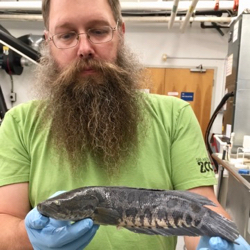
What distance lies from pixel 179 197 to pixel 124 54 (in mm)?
594

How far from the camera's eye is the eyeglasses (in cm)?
91

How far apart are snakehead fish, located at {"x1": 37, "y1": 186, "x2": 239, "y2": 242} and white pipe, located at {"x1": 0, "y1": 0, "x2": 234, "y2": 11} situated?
278 cm

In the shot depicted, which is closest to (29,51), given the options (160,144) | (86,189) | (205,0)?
(160,144)

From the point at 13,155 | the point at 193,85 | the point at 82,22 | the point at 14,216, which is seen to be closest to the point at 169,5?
the point at 193,85

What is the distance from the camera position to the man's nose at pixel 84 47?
0.89m

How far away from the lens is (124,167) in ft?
2.91

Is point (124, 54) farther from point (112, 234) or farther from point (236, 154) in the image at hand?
point (236, 154)

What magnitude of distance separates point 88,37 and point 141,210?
577 mm

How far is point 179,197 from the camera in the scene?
65 centimetres

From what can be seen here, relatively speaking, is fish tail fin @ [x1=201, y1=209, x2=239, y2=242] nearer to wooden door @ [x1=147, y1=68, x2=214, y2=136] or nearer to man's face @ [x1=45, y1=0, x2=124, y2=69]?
man's face @ [x1=45, y1=0, x2=124, y2=69]

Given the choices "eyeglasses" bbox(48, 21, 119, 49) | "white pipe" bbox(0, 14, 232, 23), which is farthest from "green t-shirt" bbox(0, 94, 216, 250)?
"white pipe" bbox(0, 14, 232, 23)

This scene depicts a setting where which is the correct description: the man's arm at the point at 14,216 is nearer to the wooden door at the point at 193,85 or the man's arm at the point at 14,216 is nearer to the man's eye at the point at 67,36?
the man's eye at the point at 67,36

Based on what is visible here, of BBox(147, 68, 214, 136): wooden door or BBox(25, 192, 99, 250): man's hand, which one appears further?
BBox(147, 68, 214, 136): wooden door

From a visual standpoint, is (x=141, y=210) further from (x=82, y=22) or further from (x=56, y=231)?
(x=82, y=22)
